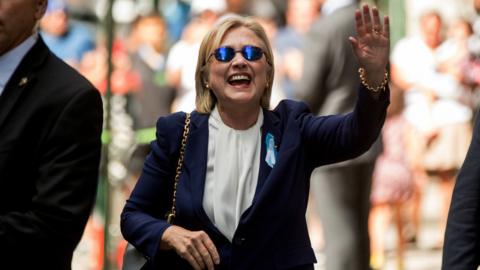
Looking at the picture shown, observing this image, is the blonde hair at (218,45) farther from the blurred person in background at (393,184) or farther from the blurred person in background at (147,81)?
the blurred person in background at (147,81)

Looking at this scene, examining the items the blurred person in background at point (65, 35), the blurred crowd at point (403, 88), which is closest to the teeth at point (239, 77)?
the blurred crowd at point (403, 88)

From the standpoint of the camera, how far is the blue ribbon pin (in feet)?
15.8

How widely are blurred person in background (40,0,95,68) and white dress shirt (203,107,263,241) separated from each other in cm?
533

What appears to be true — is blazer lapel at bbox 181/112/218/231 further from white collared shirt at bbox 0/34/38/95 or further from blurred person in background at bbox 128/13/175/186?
blurred person in background at bbox 128/13/175/186

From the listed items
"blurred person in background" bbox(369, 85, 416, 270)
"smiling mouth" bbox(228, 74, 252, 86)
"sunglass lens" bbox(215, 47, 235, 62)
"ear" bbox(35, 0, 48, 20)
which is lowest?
"blurred person in background" bbox(369, 85, 416, 270)

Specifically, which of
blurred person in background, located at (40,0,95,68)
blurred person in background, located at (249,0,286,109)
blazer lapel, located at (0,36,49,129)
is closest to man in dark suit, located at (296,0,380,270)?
blurred person in background, located at (249,0,286,109)

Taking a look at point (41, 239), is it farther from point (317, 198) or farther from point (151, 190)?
point (317, 198)

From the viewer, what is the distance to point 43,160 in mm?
4504

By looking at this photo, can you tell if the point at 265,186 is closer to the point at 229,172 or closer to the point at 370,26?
the point at 229,172

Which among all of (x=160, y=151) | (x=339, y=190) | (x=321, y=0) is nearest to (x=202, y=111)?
(x=160, y=151)

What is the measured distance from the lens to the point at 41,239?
14.6 ft

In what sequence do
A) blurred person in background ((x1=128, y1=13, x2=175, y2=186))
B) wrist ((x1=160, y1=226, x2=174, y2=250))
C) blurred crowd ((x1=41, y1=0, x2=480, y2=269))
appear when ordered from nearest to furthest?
wrist ((x1=160, y1=226, x2=174, y2=250))
blurred crowd ((x1=41, y1=0, x2=480, y2=269))
blurred person in background ((x1=128, y1=13, x2=175, y2=186))

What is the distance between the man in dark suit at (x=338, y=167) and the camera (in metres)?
8.07

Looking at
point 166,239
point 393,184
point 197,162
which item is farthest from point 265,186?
point 393,184
